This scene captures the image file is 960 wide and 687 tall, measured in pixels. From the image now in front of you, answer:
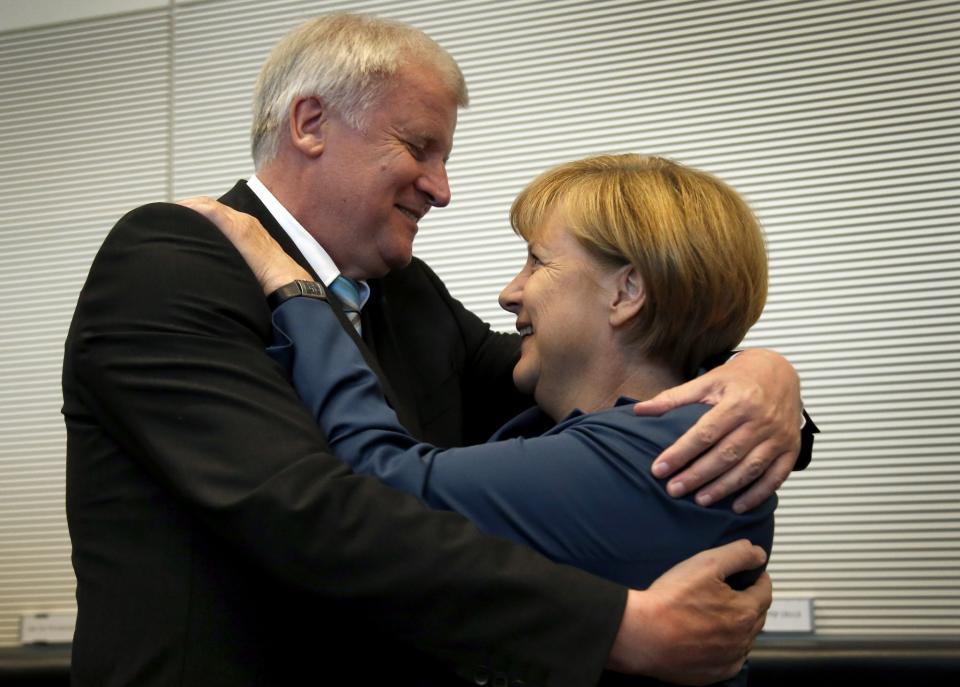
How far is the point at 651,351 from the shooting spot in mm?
1527

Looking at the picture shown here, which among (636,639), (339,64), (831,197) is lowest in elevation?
(636,639)

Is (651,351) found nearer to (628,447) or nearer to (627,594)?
(628,447)

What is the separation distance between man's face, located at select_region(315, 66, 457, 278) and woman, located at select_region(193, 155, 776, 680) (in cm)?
37

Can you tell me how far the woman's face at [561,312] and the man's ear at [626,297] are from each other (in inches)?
0.5

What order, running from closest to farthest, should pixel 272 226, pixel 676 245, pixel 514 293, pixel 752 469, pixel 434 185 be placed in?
1. pixel 752 469
2. pixel 676 245
3. pixel 514 293
4. pixel 272 226
5. pixel 434 185

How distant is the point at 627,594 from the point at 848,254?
2182mm

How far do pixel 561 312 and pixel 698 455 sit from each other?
33 centimetres

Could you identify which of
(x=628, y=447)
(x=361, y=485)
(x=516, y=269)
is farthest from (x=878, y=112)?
(x=361, y=485)

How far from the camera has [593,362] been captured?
1.54 m

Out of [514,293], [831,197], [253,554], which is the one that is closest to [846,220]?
[831,197]

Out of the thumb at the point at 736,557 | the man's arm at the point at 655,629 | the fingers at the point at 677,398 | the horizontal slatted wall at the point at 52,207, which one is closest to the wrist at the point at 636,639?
the man's arm at the point at 655,629

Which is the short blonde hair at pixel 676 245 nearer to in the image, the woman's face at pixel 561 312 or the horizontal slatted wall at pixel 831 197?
the woman's face at pixel 561 312

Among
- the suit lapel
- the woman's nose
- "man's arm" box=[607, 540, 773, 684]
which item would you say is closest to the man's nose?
the suit lapel

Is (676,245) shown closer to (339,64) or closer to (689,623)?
(689,623)
